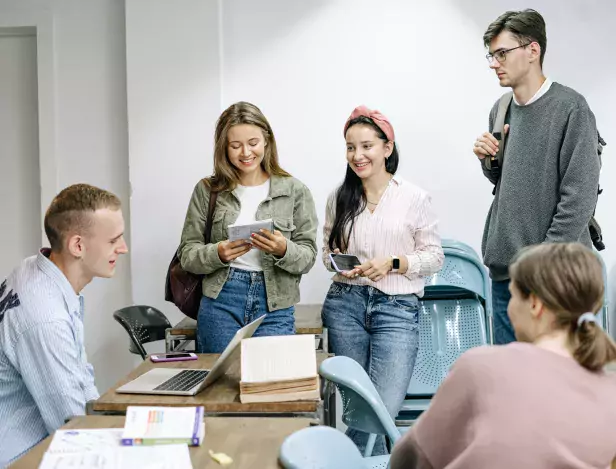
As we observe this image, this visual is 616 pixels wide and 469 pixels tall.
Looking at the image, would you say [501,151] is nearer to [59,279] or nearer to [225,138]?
[225,138]

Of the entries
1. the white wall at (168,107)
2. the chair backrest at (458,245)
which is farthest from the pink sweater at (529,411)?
the white wall at (168,107)

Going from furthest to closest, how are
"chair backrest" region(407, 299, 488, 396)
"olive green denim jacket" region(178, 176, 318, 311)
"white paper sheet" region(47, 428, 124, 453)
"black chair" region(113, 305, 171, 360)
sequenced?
1. "chair backrest" region(407, 299, 488, 396)
2. "black chair" region(113, 305, 171, 360)
3. "olive green denim jacket" region(178, 176, 318, 311)
4. "white paper sheet" region(47, 428, 124, 453)

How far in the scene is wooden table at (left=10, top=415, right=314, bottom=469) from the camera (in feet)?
6.14

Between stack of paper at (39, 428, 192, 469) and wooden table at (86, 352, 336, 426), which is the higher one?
stack of paper at (39, 428, 192, 469)

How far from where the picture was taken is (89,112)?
480 cm

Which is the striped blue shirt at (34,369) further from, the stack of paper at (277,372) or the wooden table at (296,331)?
the wooden table at (296,331)

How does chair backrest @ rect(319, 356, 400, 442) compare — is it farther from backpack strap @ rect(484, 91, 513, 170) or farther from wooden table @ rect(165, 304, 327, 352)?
backpack strap @ rect(484, 91, 513, 170)

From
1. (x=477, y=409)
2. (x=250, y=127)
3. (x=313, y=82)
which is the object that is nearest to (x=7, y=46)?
(x=313, y=82)

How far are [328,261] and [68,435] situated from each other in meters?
1.72

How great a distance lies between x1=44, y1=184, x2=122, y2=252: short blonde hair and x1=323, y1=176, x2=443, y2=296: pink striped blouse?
123cm

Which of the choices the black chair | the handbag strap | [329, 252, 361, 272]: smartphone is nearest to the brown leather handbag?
the handbag strap

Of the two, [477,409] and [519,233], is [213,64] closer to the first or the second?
[519,233]

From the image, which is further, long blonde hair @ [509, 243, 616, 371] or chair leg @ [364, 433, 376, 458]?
chair leg @ [364, 433, 376, 458]

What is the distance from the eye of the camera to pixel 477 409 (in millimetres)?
1609
